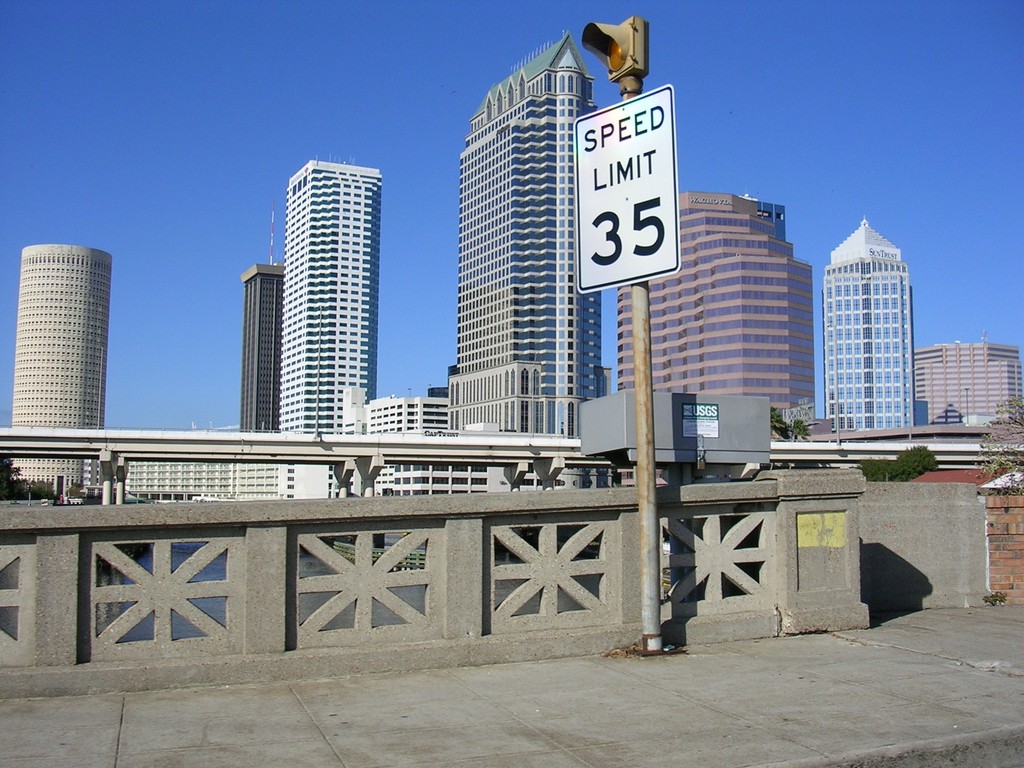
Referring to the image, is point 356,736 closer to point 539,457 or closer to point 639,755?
point 639,755

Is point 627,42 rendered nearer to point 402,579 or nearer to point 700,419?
point 700,419

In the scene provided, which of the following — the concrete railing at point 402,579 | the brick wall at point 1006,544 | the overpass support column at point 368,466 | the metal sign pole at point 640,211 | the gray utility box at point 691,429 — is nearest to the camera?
the concrete railing at point 402,579

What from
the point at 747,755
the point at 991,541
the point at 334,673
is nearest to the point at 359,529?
the point at 334,673

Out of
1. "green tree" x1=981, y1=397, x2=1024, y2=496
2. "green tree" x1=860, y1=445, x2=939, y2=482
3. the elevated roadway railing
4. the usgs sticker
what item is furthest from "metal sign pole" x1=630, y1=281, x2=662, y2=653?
"green tree" x1=860, y1=445, x2=939, y2=482

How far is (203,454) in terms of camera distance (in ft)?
294

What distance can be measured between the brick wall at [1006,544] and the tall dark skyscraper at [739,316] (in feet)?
558

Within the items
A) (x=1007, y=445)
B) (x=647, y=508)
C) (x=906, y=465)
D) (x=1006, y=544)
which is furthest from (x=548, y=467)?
(x=647, y=508)

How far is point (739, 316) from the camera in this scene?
183 metres

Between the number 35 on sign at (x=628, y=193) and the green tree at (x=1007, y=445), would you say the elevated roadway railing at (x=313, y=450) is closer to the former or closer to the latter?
the green tree at (x=1007, y=445)

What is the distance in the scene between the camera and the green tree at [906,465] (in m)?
95.9

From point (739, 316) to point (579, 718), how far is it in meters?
183

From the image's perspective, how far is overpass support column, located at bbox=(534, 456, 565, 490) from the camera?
94.8 m

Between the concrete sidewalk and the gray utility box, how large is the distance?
1.97 metres

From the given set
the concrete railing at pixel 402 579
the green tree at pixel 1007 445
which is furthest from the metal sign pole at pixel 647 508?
the green tree at pixel 1007 445
